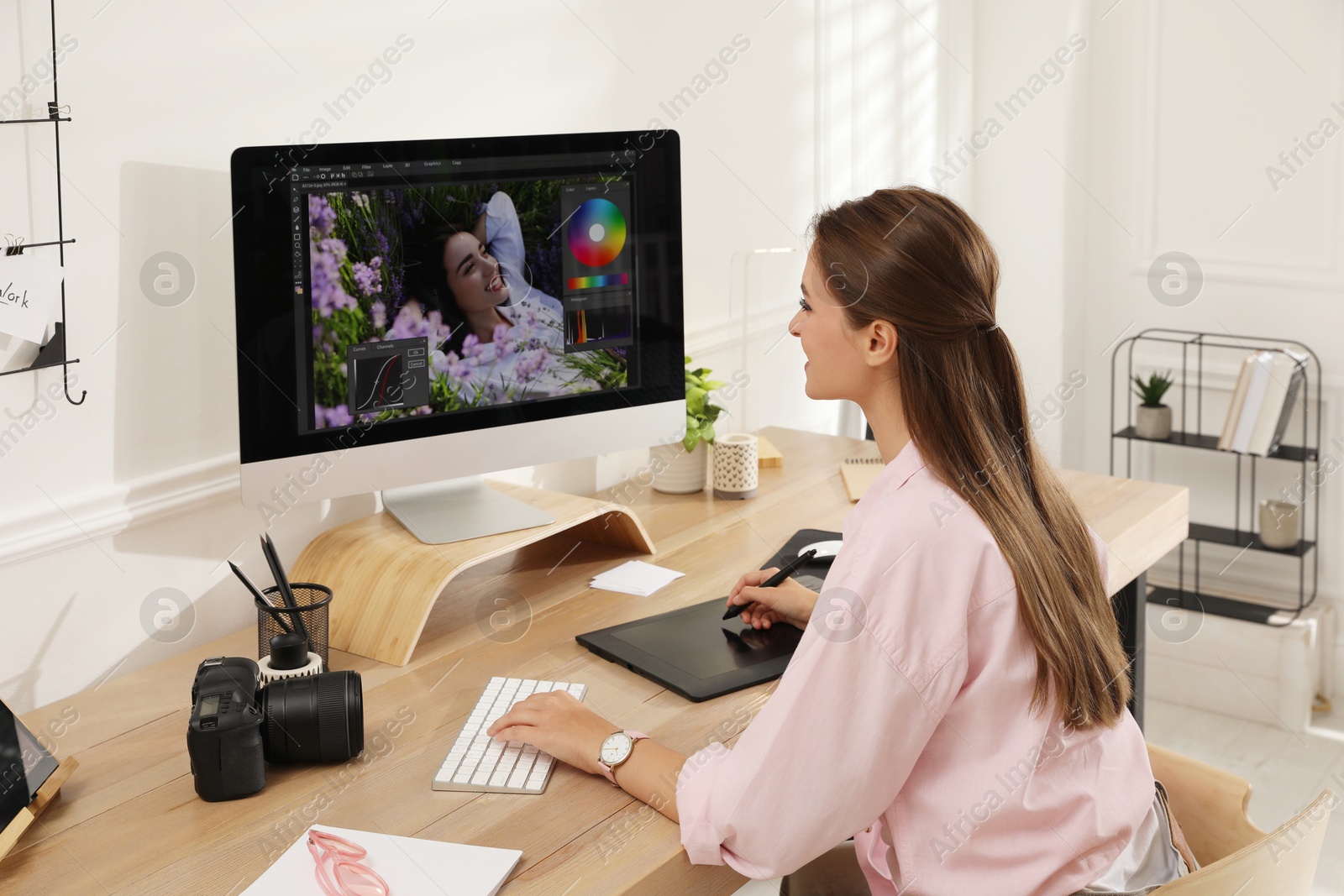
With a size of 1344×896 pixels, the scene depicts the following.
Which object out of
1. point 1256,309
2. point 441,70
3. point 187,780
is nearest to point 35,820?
point 187,780

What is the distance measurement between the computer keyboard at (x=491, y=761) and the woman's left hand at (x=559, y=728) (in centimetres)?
1

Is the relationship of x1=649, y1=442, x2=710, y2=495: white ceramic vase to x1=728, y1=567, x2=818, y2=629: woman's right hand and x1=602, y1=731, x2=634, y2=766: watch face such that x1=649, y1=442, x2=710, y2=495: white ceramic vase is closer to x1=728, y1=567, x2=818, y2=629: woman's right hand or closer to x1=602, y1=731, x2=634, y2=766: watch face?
x1=728, y1=567, x2=818, y2=629: woman's right hand

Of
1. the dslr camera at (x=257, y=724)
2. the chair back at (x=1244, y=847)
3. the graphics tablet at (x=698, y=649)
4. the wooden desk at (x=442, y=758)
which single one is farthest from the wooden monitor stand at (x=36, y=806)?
the chair back at (x=1244, y=847)

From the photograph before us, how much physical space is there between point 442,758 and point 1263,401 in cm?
246

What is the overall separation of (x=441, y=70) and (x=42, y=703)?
105 centimetres

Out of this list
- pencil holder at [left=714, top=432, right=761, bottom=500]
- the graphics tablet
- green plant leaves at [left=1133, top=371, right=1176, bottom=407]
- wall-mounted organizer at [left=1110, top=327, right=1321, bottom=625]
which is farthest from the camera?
green plant leaves at [left=1133, top=371, right=1176, bottom=407]

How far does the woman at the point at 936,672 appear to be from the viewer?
1081 mm

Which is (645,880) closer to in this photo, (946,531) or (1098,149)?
(946,531)

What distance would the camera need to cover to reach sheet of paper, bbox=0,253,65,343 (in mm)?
1336

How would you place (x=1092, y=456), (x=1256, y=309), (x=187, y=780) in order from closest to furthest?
(x=187, y=780) < (x=1256, y=309) < (x=1092, y=456)

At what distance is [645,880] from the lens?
108 cm

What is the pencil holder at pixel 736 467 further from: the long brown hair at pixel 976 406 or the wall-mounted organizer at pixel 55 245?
the wall-mounted organizer at pixel 55 245

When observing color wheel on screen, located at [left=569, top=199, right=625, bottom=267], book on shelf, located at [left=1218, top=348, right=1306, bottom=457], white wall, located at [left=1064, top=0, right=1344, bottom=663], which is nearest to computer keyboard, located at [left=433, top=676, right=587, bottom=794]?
color wheel on screen, located at [left=569, top=199, right=625, bottom=267]

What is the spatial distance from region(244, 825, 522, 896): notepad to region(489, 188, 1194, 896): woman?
0.18m
